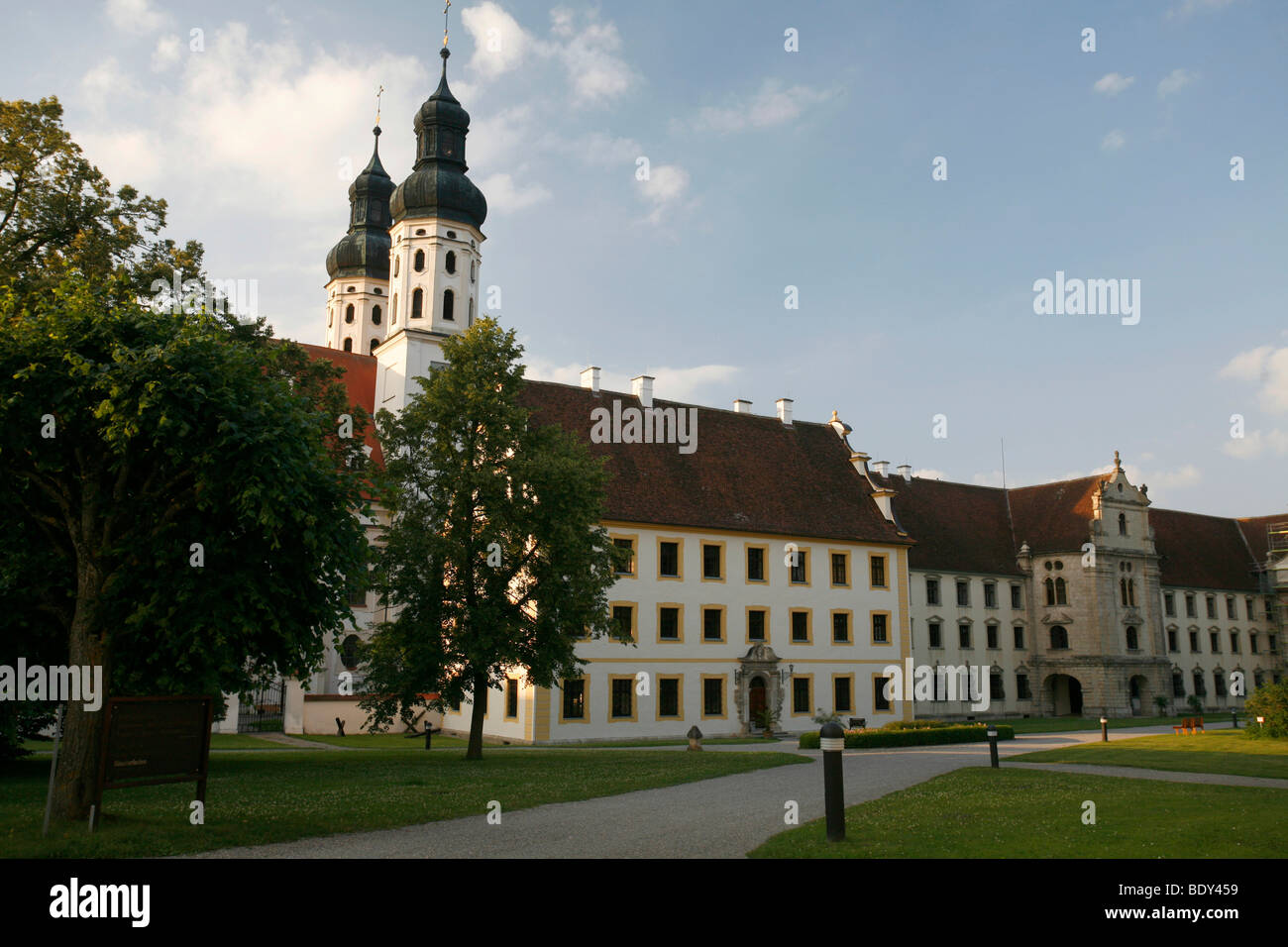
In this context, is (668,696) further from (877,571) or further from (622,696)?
(877,571)

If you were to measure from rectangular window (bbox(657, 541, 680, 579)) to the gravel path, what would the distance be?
2073cm

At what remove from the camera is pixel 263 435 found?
1239 cm

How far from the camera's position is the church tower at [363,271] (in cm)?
Result: 6675

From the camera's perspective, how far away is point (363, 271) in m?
67.8

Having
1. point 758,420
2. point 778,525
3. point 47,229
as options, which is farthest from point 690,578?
point 47,229

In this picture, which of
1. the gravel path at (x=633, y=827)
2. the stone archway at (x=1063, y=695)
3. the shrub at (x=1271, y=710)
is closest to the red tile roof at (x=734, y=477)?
the shrub at (x=1271, y=710)

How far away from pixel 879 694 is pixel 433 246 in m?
31.6

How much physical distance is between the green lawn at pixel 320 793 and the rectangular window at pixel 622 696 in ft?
38.1

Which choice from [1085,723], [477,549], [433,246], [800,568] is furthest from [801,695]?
[433,246]

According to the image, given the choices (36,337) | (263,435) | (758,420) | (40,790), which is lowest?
(40,790)

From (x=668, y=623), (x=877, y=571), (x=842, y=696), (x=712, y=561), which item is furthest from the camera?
(x=877, y=571)
